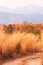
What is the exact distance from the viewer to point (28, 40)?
16859 millimetres

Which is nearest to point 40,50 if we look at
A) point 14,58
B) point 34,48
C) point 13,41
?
point 34,48

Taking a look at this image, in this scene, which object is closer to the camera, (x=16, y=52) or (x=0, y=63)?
(x=0, y=63)

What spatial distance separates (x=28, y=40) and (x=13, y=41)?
1.11 meters

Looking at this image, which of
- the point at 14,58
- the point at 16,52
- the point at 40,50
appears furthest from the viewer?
the point at 40,50

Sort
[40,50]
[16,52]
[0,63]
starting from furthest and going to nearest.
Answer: [40,50], [16,52], [0,63]

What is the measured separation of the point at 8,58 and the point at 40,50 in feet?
9.08

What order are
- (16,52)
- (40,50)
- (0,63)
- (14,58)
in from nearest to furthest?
(0,63) → (14,58) → (16,52) → (40,50)

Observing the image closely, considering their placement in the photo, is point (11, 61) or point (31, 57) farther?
point (31, 57)

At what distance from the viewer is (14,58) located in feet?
45.8

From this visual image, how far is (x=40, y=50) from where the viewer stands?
1612 centimetres

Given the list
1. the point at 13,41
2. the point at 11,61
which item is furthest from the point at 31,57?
the point at 13,41

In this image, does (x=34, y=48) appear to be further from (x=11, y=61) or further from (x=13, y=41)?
(x=11, y=61)

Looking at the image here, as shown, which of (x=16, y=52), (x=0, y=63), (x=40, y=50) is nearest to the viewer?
(x=0, y=63)

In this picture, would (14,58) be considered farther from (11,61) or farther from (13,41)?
(13,41)
